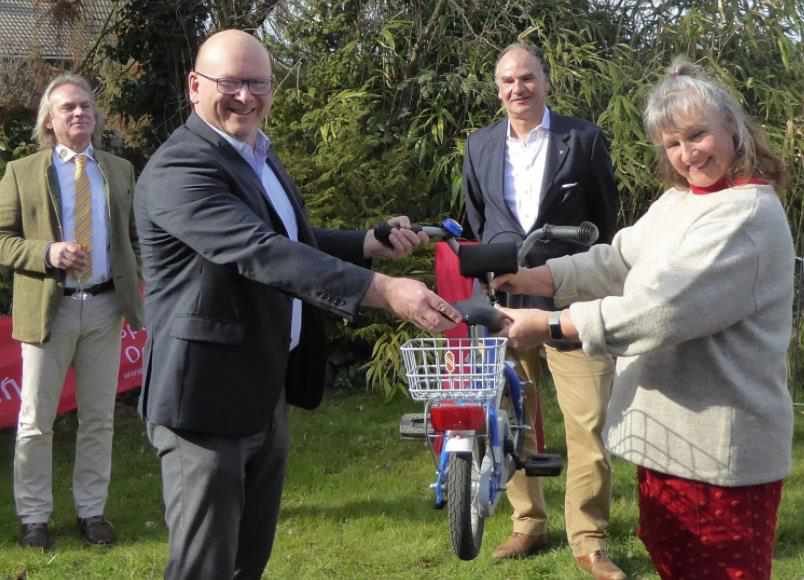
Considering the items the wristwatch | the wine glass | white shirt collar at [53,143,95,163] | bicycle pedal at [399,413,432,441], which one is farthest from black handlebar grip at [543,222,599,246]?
white shirt collar at [53,143,95,163]

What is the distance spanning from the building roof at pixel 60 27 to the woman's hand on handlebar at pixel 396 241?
7.06 meters

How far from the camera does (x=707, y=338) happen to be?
2.88 meters

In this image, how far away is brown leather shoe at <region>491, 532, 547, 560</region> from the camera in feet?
16.5

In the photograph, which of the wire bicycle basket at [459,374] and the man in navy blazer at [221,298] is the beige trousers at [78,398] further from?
the wire bicycle basket at [459,374]

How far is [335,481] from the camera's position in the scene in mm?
6508

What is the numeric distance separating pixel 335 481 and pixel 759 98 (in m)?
5.19

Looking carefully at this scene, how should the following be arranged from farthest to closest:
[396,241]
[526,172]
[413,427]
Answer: [526,172] < [413,427] < [396,241]

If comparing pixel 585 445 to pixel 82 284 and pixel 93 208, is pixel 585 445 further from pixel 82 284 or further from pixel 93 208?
pixel 93 208

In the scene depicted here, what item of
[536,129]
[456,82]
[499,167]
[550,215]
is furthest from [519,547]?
[456,82]

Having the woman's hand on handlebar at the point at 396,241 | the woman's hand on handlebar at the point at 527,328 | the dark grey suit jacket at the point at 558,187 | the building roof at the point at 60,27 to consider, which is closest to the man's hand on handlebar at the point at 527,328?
the woman's hand on handlebar at the point at 527,328

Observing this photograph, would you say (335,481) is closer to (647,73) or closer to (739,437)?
(739,437)

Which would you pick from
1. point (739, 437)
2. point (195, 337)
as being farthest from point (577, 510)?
point (195, 337)

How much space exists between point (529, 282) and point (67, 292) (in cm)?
285

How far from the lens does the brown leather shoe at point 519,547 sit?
5031 millimetres
